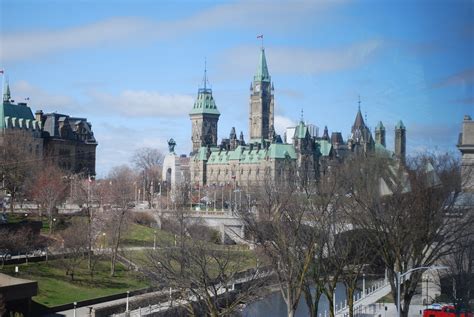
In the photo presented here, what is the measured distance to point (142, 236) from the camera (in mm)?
50406

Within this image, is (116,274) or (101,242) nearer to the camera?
(116,274)

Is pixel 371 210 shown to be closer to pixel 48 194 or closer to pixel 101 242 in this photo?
pixel 101 242

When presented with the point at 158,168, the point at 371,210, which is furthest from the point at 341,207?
the point at 158,168

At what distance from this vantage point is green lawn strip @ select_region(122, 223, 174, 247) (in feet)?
155

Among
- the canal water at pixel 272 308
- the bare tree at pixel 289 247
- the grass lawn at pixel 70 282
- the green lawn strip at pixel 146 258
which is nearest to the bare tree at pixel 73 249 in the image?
the grass lawn at pixel 70 282

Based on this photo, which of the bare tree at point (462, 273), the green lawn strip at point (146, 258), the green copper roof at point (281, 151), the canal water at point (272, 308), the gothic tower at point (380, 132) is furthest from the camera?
the green copper roof at point (281, 151)

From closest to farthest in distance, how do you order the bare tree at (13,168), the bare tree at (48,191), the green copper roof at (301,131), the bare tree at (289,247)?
1. the bare tree at (289,247)
2. the bare tree at (48,191)
3. the bare tree at (13,168)
4. the green copper roof at (301,131)

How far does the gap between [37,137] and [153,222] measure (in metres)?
24.8

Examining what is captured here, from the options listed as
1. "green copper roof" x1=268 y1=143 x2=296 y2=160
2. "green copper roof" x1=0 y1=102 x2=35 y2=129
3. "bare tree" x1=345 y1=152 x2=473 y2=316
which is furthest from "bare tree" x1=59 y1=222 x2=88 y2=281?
"green copper roof" x1=268 y1=143 x2=296 y2=160

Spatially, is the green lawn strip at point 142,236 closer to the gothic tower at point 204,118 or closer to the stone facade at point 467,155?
the stone facade at point 467,155

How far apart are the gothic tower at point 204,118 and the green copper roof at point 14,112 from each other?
191 ft

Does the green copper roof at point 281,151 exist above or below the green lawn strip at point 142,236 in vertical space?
above

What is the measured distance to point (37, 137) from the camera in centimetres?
7669

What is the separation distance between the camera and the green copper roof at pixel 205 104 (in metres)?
136
